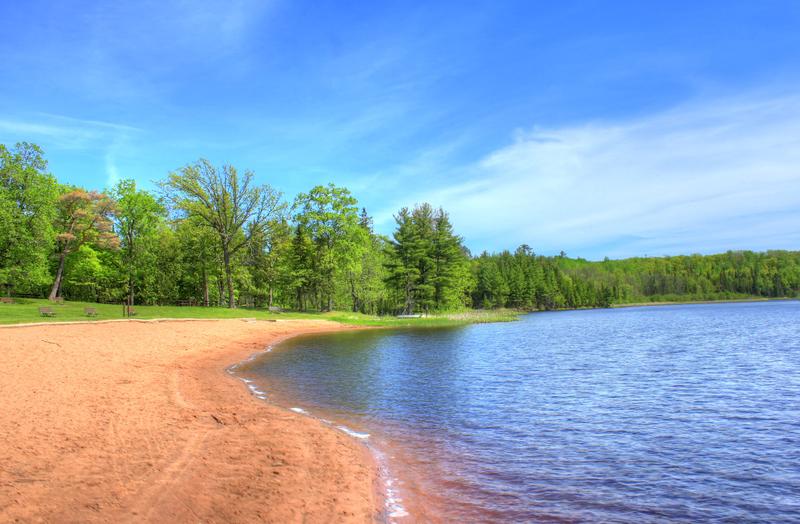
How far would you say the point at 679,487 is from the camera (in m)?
8.05

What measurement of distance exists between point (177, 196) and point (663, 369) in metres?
50.8

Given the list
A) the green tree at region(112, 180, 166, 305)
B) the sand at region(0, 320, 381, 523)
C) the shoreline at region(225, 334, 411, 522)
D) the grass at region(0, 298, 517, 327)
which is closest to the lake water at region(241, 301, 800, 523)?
the shoreline at region(225, 334, 411, 522)

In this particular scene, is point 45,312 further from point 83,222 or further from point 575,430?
point 575,430

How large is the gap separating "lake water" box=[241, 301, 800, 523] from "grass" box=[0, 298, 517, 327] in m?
20.3

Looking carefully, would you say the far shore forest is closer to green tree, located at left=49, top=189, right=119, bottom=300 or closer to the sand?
green tree, located at left=49, top=189, right=119, bottom=300

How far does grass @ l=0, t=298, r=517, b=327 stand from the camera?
33487mm

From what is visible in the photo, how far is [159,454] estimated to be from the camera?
837 centimetres

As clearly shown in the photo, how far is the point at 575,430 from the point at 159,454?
30.1 feet

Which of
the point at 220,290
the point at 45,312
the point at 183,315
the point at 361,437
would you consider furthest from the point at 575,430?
the point at 220,290

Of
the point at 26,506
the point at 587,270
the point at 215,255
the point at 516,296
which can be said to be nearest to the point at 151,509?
the point at 26,506

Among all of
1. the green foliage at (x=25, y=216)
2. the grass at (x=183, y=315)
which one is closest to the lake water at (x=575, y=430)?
the grass at (x=183, y=315)

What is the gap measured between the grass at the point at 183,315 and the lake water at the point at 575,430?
20.3 metres

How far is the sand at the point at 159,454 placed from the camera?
251 inches

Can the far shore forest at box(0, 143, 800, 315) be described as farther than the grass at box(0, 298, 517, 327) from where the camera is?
Yes
